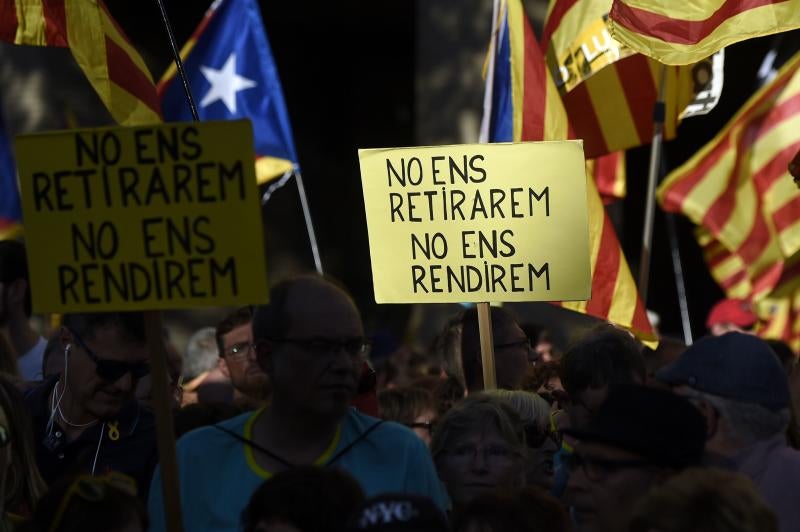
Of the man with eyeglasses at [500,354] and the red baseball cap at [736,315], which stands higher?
the man with eyeglasses at [500,354]

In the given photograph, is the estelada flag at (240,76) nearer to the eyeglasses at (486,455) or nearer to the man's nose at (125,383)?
the man's nose at (125,383)

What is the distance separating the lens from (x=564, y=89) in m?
7.70

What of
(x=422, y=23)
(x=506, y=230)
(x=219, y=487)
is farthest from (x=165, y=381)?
(x=422, y=23)

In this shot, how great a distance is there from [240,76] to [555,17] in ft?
6.91

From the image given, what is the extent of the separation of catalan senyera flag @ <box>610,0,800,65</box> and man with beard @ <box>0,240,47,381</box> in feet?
8.39

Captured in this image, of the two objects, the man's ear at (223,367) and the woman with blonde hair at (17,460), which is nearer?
the woman with blonde hair at (17,460)

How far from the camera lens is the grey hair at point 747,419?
12.5ft

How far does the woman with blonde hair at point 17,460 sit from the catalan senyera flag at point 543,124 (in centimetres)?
325

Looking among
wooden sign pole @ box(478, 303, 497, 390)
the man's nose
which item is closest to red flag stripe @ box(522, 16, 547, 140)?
wooden sign pole @ box(478, 303, 497, 390)

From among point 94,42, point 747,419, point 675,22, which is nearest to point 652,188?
point 675,22

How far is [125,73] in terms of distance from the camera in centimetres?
614

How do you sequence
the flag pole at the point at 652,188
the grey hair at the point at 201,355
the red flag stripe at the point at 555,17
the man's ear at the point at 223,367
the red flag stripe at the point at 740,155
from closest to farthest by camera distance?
the man's ear at the point at 223,367 < the flag pole at the point at 652,188 < the red flag stripe at the point at 555,17 < the grey hair at the point at 201,355 < the red flag stripe at the point at 740,155

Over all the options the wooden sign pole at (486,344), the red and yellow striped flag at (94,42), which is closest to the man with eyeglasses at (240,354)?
the red and yellow striped flag at (94,42)

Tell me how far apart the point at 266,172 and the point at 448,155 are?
4405 mm
